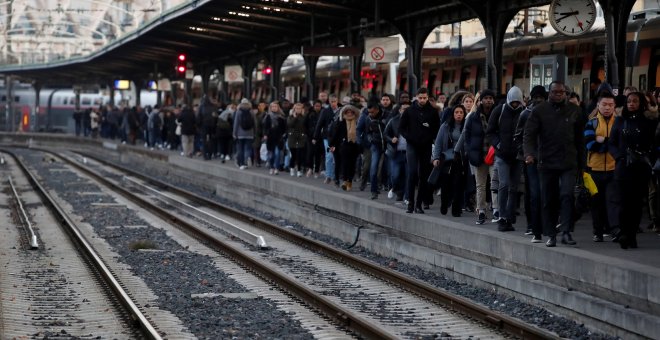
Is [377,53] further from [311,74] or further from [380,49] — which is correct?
[311,74]

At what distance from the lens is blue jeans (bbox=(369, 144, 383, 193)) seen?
21094 millimetres

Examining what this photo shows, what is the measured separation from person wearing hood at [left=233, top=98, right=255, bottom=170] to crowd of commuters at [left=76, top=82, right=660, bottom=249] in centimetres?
→ 120

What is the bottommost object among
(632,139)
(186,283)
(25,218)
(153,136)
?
(25,218)

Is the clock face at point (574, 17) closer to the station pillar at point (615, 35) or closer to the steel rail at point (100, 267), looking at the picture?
the station pillar at point (615, 35)

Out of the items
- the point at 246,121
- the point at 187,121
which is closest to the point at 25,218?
the point at 246,121

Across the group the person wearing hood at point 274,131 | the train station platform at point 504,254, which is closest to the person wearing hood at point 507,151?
the train station platform at point 504,254

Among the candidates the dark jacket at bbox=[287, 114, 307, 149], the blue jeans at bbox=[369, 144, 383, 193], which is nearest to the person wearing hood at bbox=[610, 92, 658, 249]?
the blue jeans at bbox=[369, 144, 383, 193]

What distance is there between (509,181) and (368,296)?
2.60m

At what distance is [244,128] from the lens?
3102 centimetres

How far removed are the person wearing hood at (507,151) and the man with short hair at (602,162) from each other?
3.08ft

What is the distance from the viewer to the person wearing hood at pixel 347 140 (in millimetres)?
23000

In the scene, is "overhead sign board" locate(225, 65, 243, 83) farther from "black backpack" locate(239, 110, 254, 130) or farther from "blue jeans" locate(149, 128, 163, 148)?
"black backpack" locate(239, 110, 254, 130)

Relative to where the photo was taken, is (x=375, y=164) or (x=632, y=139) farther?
(x=375, y=164)

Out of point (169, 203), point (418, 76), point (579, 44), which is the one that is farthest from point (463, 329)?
point (169, 203)
